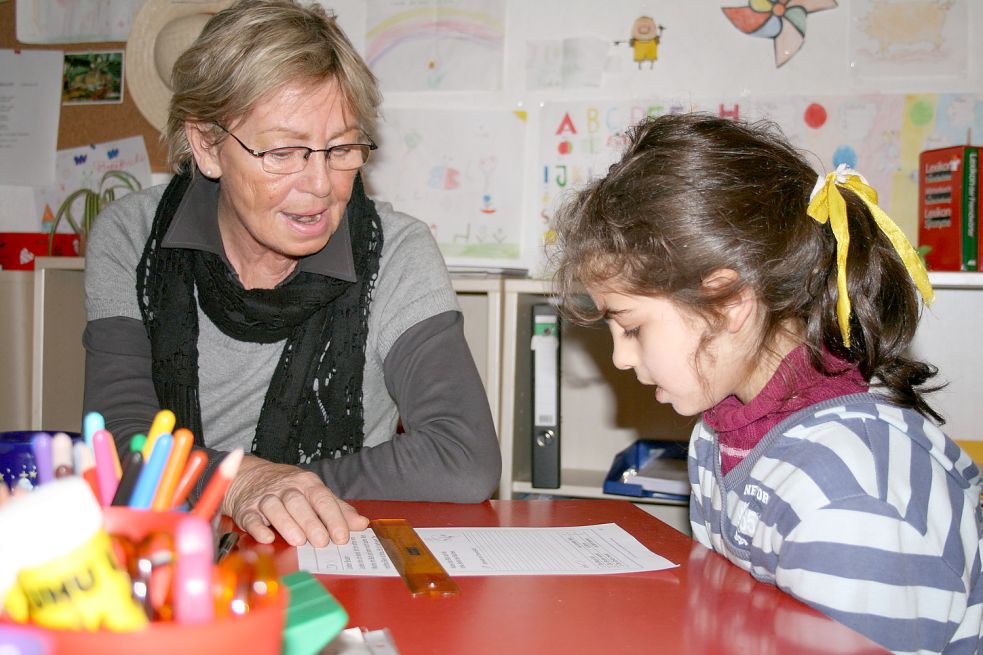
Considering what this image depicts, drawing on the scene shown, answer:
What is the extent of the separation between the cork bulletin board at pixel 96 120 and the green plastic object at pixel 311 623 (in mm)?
2164

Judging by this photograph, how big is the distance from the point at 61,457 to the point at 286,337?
3.15 feet

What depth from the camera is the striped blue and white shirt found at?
716 millimetres

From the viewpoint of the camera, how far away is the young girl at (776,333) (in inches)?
31.0

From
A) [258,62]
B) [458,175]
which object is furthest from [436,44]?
[258,62]

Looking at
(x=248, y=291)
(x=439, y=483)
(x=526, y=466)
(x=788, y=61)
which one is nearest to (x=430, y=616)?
(x=439, y=483)

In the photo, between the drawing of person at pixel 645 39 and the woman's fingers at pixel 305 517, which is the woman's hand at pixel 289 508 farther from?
the drawing of person at pixel 645 39

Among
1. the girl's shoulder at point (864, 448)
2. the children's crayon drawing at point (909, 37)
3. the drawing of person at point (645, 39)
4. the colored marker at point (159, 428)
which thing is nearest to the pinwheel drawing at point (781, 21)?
the children's crayon drawing at point (909, 37)

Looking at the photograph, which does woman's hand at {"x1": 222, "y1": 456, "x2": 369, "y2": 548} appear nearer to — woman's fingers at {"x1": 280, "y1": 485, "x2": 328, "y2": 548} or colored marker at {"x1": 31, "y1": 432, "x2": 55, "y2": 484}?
woman's fingers at {"x1": 280, "y1": 485, "x2": 328, "y2": 548}

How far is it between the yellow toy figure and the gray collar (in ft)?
3.35

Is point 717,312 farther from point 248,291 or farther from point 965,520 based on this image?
point 248,291

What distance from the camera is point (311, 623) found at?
1.22ft

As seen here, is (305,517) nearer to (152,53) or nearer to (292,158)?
(292,158)

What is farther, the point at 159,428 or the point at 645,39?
the point at 645,39

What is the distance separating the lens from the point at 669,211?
0.94m
